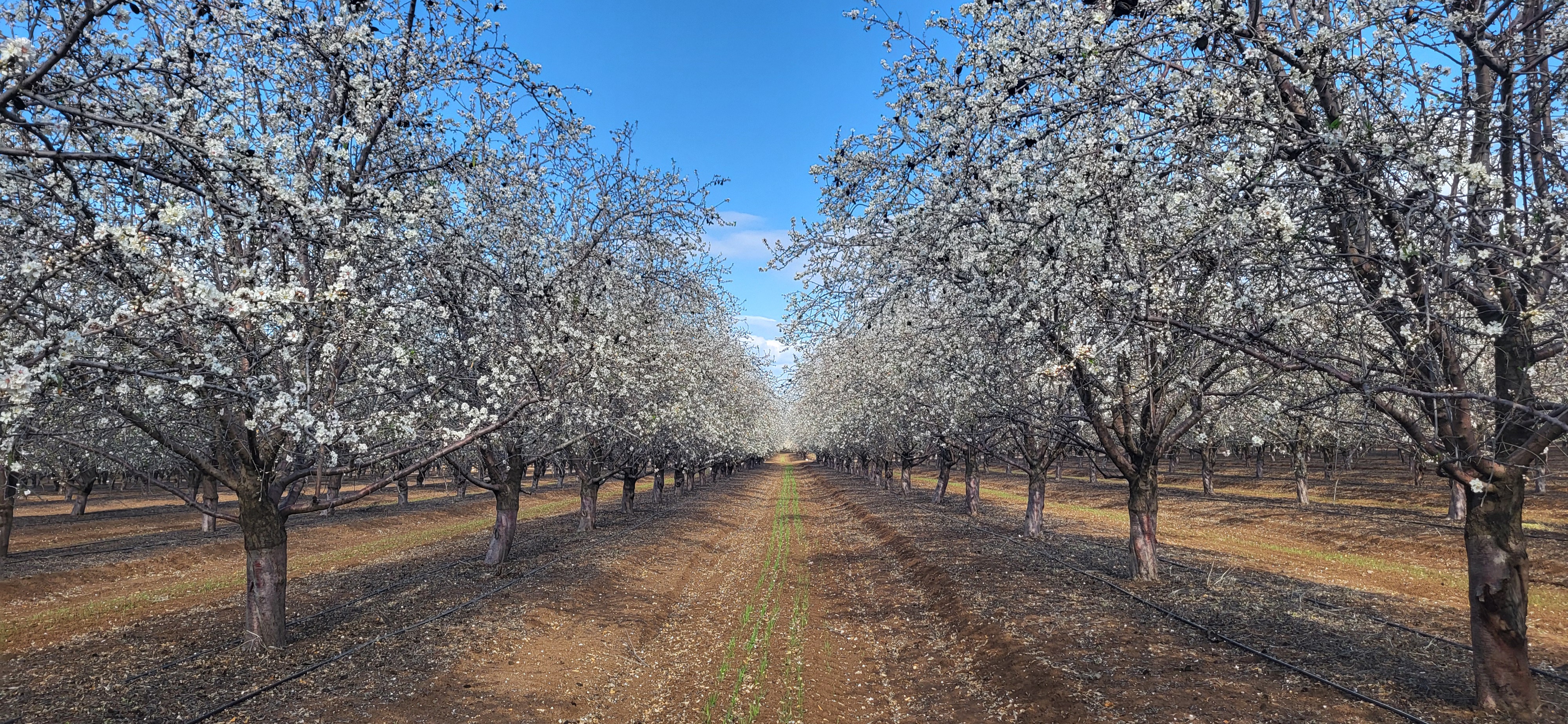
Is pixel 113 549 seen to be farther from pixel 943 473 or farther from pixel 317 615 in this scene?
pixel 943 473

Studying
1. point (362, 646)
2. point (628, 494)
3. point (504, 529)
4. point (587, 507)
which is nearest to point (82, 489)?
point (628, 494)

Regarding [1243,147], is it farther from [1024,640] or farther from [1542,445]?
[1024,640]

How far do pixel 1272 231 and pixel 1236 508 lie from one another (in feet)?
128

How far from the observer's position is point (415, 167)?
12.4 metres

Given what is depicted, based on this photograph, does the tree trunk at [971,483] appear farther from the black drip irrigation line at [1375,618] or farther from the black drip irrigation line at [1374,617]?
the black drip irrigation line at [1375,618]

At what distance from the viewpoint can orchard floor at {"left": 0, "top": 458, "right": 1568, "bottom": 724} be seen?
10125 millimetres

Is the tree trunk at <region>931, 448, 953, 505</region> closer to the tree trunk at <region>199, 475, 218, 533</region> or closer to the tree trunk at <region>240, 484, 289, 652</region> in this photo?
the tree trunk at <region>240, 484, 289, 652</region>

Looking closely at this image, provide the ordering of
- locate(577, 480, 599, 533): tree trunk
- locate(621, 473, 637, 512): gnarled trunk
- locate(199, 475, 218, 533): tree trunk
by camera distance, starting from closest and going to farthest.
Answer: locate(577, 480, 599, 533): tree trunk → locate(199, 475, 218, 533): tree trunk → locate(621, 473, 637, 512): gnarled trunk

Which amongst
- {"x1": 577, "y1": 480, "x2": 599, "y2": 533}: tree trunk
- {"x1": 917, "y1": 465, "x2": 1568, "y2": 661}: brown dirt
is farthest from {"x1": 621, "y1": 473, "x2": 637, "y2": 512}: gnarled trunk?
{"x1": 917, "y1": 465, "x2": 1568, "y2": 661}: brown dirt

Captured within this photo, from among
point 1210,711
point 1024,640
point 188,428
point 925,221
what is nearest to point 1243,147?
point 925,221

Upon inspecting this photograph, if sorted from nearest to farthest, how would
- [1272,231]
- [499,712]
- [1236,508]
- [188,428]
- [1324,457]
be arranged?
[1272,231] → [499,712] → [188,428] → [1236,508] → [1324,457]

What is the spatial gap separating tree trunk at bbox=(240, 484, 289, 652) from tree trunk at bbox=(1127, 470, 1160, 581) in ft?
56.3

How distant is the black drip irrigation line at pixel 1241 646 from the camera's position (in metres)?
8.80

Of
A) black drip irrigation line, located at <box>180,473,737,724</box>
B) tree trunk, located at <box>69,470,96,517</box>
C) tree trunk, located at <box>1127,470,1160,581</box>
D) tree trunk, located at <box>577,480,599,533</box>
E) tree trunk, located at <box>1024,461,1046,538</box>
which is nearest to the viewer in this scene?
black drip irrigation line, located at <box>180,473,737,724</box>
